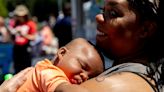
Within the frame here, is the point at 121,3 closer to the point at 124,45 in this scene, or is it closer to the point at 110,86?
the point at 124,45

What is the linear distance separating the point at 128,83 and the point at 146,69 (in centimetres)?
15

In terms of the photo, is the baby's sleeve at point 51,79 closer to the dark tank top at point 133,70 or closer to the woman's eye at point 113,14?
the dark tank top at point 133,70

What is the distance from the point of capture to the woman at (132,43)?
206 centimetres

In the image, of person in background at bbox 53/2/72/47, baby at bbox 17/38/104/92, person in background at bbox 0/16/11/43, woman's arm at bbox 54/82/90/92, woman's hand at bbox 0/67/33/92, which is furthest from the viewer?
person in background at bbox 0/16/11/43

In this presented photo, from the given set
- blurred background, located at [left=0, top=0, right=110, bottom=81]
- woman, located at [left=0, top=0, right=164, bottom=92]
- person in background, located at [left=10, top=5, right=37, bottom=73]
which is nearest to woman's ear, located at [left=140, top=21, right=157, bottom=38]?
woman, located at [left=0, top=0, right=164, bottom=92]

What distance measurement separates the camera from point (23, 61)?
34.2 feet

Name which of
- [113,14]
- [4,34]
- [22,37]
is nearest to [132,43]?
[113,14]

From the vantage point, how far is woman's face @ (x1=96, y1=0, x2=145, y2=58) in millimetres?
2133

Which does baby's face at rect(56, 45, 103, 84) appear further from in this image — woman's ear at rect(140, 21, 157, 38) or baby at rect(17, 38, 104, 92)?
woman's ear at rect(140, 21, 157, 38)

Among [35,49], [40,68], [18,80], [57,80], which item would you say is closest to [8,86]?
[18,80]

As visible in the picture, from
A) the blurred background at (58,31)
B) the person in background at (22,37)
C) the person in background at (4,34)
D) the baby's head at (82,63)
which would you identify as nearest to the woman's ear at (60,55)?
the baby's head at (82,63)

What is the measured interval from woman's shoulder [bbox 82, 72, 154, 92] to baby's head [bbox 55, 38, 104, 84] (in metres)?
0.21

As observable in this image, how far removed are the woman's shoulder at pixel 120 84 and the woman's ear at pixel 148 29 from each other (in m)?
0.20

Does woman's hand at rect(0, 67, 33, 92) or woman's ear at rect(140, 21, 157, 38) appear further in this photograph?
woman's hand at rect(0, 67, 33, 92)
